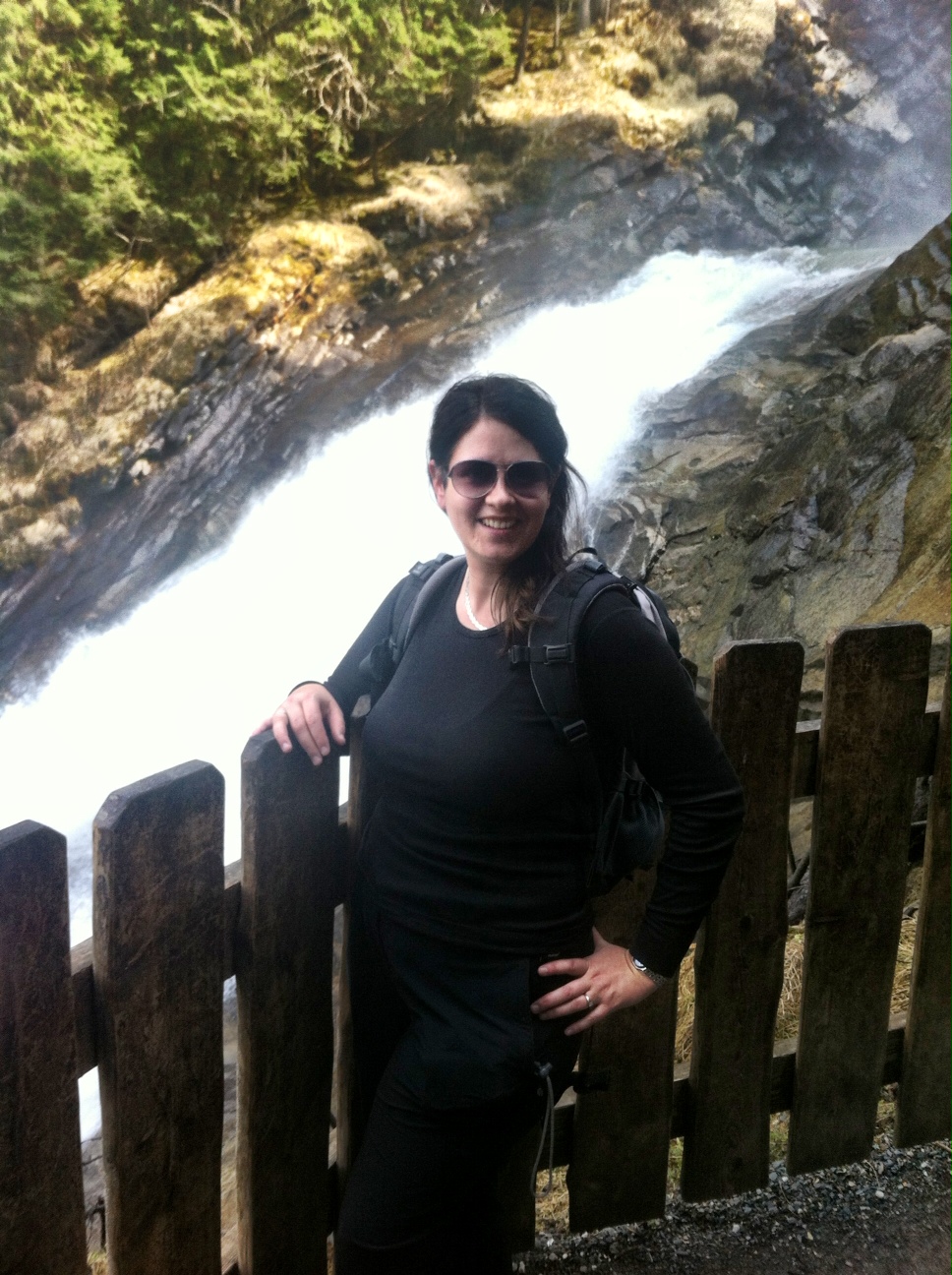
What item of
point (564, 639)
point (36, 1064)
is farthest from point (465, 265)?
point (36, 1064)

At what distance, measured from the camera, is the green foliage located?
11.7 m

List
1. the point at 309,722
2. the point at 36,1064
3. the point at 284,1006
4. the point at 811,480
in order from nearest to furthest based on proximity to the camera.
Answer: the point at 36,1064 → the point at 309,722 → the point at 284,1006 → the point at 811,480

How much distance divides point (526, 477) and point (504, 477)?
0.04 m

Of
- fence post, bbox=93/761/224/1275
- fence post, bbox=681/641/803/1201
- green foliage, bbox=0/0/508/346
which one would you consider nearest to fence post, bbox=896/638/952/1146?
fence post, bbox=681/641/803/1201

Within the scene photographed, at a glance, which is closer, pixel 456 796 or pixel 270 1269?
pixel 456 796

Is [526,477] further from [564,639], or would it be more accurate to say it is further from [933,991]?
[933,991]

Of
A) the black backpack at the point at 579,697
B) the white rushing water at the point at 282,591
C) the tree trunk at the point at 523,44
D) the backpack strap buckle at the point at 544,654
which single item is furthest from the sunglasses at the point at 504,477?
the tree trunk at the point at 523,44

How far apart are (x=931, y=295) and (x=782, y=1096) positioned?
247 inches

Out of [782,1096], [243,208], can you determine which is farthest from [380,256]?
[782,1096]

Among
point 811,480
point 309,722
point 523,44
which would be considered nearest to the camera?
point 309,722

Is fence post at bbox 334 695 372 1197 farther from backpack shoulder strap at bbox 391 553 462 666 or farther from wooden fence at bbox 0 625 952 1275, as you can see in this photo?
backpack shoulder strap at bbox 391 553 462 666

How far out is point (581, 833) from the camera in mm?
1544

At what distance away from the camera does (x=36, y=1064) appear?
1.26m

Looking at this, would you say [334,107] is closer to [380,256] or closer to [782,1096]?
[380,256]
